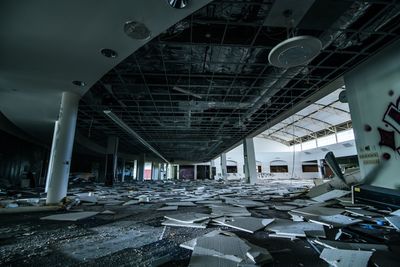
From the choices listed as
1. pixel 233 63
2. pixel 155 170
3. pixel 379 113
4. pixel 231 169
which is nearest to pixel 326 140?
pixel 231 169

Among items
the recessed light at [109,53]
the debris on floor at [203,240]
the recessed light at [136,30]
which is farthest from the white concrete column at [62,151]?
the recessed light at [136,30]

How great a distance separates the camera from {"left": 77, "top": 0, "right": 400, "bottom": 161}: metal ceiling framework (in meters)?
3.31

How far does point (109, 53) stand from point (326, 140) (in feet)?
77.2

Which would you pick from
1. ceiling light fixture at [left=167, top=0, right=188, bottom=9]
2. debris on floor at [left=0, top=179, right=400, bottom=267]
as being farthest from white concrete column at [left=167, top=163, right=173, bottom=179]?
ceiling light fixture at [left=167, top=0, right=188, bottom=9]

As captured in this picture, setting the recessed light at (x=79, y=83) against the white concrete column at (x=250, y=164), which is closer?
the recessed light at (x=79, y=83)

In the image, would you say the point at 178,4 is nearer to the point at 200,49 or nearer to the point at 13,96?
the point at 200,49

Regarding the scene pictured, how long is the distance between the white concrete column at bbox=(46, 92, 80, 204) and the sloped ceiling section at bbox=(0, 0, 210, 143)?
17.7 inches

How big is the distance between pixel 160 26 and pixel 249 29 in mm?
1841

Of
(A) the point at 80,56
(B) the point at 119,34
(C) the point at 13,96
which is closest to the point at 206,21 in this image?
(B) the point at 119,34

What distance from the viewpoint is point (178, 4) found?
2.46 metres

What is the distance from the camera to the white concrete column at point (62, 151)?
4641 millimetres

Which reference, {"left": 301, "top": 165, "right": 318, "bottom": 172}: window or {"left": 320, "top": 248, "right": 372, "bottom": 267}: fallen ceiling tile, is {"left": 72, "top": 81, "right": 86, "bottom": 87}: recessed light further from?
{"left": 301, "top": 165, "right": 318, "bottom": 172}: window

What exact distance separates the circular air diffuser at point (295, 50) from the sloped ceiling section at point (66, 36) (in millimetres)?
1279

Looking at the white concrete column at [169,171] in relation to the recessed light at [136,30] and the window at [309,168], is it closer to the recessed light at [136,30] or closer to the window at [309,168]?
the window at [309,168]
